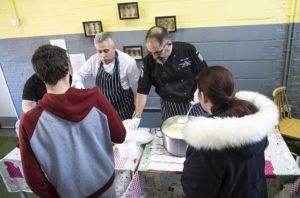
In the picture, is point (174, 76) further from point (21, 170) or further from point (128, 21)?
point (21, 170)

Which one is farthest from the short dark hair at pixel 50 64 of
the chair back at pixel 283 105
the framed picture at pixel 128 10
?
the chair back at pixel 283 105

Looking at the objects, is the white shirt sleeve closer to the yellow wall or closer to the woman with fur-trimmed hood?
the yellow wall

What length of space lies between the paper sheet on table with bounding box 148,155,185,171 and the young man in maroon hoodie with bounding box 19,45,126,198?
39cm

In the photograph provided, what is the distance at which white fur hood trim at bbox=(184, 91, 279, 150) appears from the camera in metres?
0.90

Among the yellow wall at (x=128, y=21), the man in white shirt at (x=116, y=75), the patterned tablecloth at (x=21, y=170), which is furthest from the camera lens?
the yellow wall at (x=128, y=21)

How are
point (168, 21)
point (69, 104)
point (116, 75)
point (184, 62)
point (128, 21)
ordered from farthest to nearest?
point (128, 21), point (168, 21), point (116, 75), point (184, 62), point (69, 104)

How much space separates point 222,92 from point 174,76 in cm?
100

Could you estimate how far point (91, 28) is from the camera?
2.83 metres

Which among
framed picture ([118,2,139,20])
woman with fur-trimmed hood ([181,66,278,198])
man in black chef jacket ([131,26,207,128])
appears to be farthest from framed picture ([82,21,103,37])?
woman with fur-trimmed hood ([181,66,278,198])

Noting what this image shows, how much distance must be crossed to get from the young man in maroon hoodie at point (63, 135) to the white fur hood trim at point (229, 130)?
1.51ft

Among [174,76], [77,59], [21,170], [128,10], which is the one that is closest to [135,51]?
[128,10]

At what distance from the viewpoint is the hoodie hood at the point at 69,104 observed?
41.2 inches

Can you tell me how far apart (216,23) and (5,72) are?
9.07 feet

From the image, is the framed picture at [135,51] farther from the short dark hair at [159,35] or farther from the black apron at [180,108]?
the short dark hair at [159,35]
